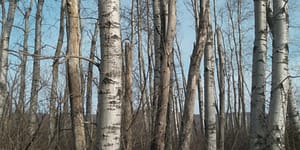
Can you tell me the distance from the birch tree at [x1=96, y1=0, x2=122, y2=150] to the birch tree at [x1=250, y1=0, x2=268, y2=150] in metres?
3.35

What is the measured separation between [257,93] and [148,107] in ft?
5.86

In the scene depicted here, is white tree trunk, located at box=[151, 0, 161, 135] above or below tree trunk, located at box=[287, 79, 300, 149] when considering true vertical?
above

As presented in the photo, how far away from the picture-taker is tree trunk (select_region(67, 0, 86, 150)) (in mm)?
5041

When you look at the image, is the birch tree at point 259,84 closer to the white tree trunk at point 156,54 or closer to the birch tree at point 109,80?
the white tree trunk at point 156,54

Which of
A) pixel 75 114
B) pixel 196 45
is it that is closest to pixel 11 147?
pixel 75 114

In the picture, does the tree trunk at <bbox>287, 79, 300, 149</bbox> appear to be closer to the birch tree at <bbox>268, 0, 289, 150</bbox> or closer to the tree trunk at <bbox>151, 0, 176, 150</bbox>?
the birch tree at <bbox>268, 0, 289, 150</bbox>

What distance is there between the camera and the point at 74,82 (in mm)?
5242

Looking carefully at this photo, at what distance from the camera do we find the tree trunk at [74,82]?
5041 mm

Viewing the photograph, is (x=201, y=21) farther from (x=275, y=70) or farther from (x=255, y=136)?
(x=255, y=136)

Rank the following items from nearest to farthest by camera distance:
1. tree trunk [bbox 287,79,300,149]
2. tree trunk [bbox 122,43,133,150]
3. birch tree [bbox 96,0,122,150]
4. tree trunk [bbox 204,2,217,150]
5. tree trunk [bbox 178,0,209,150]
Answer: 1. birch tree [bbox 96,0,122,150]
2. tree trunk [bbox 122,43,133,150]
3. tree trunk [bbox 178,0,209,150]
4. tree trunk [bbox 204,2,217,150]
5. tree trunk [bbox 287,79,300,149]

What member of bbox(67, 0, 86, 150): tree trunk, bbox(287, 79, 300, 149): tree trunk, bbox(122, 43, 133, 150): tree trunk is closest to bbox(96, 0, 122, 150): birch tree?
bbox(122, 43, 133, 150): tree trunk

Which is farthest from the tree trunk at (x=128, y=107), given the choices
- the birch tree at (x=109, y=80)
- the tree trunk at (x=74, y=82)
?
the birch tree at (x=109, y=80)

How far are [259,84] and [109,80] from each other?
359 cm

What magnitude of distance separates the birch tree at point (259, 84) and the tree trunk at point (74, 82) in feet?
8.88
